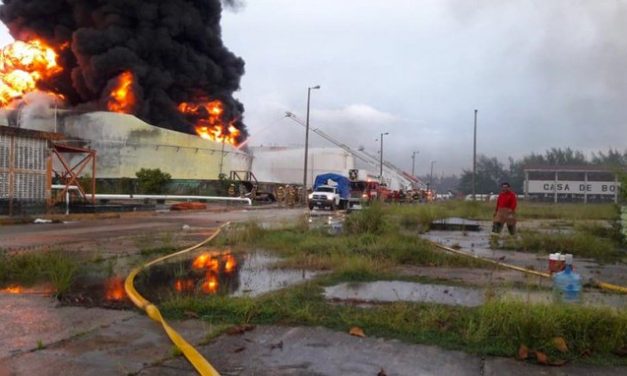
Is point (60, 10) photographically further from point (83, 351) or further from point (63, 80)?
point (83, 351)

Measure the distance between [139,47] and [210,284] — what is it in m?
51.0

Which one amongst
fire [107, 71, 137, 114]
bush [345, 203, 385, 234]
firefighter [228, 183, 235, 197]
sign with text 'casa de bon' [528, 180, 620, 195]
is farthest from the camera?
sign with text 'casa de bon' [528, 180, 620, 195]

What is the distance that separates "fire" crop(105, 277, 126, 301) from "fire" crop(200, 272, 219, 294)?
1010mm

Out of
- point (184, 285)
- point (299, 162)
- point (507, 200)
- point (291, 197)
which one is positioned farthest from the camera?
point (299, 162)

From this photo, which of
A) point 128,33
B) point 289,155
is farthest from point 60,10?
point 289,155

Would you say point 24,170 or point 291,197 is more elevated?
point 24,170

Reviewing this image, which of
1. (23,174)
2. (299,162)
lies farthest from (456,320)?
(299,162)

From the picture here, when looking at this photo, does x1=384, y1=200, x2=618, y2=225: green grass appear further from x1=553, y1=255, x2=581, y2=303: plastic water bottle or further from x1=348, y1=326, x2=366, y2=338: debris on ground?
x1=348, y1=326, x2=366, y2=338: debris on ground

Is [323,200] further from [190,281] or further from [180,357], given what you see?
[180,357]

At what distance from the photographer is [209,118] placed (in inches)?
2539

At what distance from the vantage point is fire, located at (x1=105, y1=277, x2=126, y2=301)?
7145 mm

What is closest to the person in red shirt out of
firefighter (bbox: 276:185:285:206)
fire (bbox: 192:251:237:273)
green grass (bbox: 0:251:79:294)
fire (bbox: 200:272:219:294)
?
fire (bbox: 192:251:237:273)

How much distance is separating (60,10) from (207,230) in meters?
50.4

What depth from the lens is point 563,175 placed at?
308 ft
